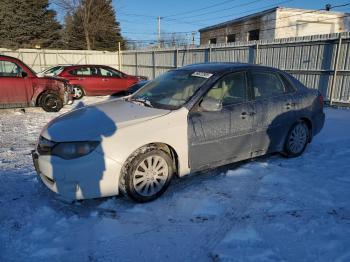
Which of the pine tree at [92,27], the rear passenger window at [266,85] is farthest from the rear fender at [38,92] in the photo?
the pine tree at [92,27]

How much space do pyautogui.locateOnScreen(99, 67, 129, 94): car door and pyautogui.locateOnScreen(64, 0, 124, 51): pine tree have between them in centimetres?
2539

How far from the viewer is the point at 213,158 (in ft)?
13.4

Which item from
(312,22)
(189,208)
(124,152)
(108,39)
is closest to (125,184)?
(124,152)

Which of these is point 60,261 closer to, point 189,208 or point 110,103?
point 189,208

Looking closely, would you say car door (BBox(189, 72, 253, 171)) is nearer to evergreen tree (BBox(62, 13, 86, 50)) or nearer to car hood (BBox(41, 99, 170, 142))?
car hood (BBox(41, 99, 170, 142))

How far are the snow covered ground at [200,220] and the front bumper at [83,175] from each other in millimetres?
282

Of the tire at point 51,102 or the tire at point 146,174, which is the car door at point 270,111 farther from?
the tire at point 51,102

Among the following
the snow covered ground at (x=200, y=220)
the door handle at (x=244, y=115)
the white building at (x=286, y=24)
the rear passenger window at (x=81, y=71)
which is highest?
the white building at (x=286, y=24)

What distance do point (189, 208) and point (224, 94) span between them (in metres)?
1.62

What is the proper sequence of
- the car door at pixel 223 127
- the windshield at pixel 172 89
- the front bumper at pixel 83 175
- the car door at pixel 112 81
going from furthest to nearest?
the car door at pixel 112 81 → the windshield at pixel 172 89 → the car door at pixel 223 127 → the front bumper at pixel 83 175

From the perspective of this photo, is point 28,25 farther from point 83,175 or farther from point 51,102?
point 83,175

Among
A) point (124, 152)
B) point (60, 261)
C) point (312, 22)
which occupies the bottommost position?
point (60, 261)

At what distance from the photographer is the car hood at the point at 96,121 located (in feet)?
10.9

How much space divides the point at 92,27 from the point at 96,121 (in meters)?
37.6
